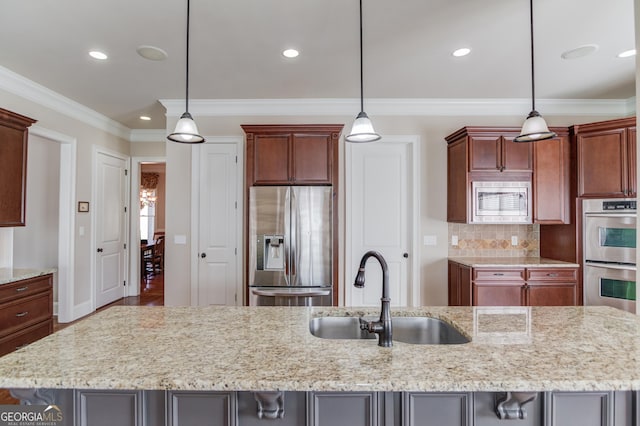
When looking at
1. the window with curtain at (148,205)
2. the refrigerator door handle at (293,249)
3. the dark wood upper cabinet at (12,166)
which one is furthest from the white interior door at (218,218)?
the window with curtain at (148,205)

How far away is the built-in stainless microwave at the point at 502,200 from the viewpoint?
11.6 feet

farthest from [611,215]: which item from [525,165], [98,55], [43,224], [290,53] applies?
[43,224]

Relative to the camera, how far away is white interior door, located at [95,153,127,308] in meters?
4.80

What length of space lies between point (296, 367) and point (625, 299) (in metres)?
3.51

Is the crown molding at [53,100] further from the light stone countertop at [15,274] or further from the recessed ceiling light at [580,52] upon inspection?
the recessed ceiling light at [580,52]

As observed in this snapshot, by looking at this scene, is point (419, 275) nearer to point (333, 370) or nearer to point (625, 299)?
point (625, 299)

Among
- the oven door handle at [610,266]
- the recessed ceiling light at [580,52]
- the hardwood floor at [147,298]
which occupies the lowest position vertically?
the hardwood floor at [147,298]

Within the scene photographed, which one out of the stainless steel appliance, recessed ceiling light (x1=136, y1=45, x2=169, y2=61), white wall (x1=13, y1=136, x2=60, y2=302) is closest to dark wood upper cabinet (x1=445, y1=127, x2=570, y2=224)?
the stainless steel appliance

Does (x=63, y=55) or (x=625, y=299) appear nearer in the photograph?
(x=63, y=55)

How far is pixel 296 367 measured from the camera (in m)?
1.09

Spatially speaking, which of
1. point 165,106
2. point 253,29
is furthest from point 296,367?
point 165,106

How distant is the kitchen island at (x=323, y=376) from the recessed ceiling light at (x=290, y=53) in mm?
2301

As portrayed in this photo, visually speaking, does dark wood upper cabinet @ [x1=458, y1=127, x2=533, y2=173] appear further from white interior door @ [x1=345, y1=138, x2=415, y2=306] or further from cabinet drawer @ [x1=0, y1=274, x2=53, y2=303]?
cabinet drawer @ [x1=0, y1=274, x2=53, y2=303]

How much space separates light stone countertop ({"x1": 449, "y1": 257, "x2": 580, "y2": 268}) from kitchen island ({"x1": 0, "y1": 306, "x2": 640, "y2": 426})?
6.46ft
